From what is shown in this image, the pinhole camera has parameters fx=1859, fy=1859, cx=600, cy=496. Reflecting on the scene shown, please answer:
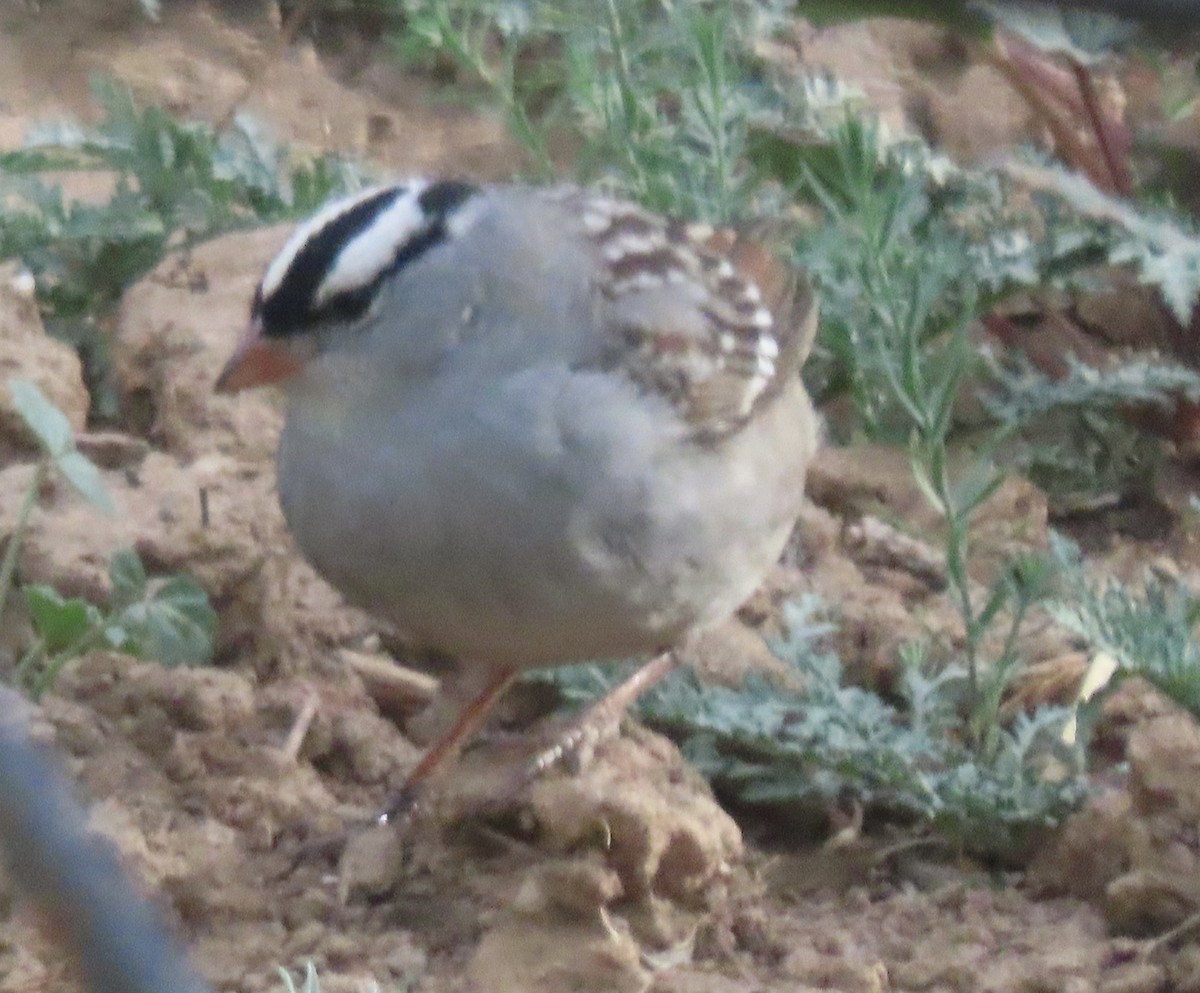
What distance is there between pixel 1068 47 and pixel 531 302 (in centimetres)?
191

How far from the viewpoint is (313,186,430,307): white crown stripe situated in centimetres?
248

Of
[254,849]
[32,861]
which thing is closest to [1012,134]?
[254,849]

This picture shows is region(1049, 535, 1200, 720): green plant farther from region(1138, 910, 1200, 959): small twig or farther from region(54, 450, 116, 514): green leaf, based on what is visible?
region(54, 450, 116, 514): green leaf

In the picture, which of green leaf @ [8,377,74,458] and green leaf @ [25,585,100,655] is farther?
green leaf @ [25,585,100,655]

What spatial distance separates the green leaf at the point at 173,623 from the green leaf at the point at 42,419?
0.34 meters

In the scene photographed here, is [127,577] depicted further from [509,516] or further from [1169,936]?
[1169,936]

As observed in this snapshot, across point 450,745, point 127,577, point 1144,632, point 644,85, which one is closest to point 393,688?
point 450,745

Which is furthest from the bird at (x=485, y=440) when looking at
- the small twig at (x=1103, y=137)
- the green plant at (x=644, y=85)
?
the small twig at (x=1103, y=137)

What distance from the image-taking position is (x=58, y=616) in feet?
8.60

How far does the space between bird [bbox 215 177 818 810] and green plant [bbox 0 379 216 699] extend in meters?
0.25

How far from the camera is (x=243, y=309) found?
354 centimetres

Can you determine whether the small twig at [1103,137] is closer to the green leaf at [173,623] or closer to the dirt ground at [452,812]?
the dirt ground at [452,812]

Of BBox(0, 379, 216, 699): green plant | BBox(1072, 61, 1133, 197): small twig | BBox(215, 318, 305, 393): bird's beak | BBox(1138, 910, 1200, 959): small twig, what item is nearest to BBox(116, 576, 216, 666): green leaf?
BBox(0, 379, 216, 699): green plant

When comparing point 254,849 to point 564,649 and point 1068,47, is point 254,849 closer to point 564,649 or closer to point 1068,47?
point 564,649
